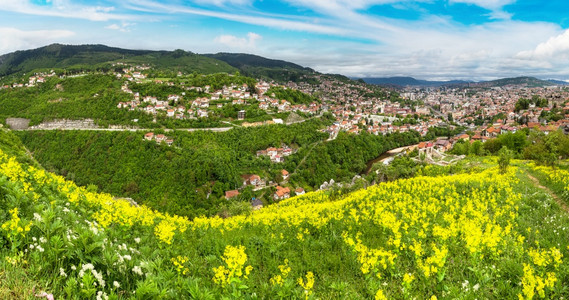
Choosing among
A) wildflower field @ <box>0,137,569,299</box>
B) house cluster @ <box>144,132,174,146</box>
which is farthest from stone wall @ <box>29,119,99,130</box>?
wildflower field @ <box>0,137,569,299</box>

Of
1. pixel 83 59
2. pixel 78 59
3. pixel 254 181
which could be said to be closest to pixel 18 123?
pixel 254 181

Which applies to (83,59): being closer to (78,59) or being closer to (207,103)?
(78,59)

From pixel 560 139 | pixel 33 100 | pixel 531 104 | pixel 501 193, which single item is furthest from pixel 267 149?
pixel 531 104

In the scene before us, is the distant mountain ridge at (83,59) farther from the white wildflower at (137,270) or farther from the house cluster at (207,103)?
the white wildflower at (137,270)

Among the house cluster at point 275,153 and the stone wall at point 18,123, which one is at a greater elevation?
the stone wall at point 18,123

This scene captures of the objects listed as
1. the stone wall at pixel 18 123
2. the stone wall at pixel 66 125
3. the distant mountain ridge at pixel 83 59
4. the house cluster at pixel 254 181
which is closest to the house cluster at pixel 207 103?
the stone wall at pixel 66 125

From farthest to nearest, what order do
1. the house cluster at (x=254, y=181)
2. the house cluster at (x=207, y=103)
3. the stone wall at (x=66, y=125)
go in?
1. the house cluster at (x=207, y=103)
2. the stone wall at (x=66, y=125)
3. the house cluster at (x=254, y=181)

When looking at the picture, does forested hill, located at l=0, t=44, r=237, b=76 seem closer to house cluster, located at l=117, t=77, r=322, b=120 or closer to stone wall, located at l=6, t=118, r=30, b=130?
house cluster, located at l=117, t=77, r=322, b=120
